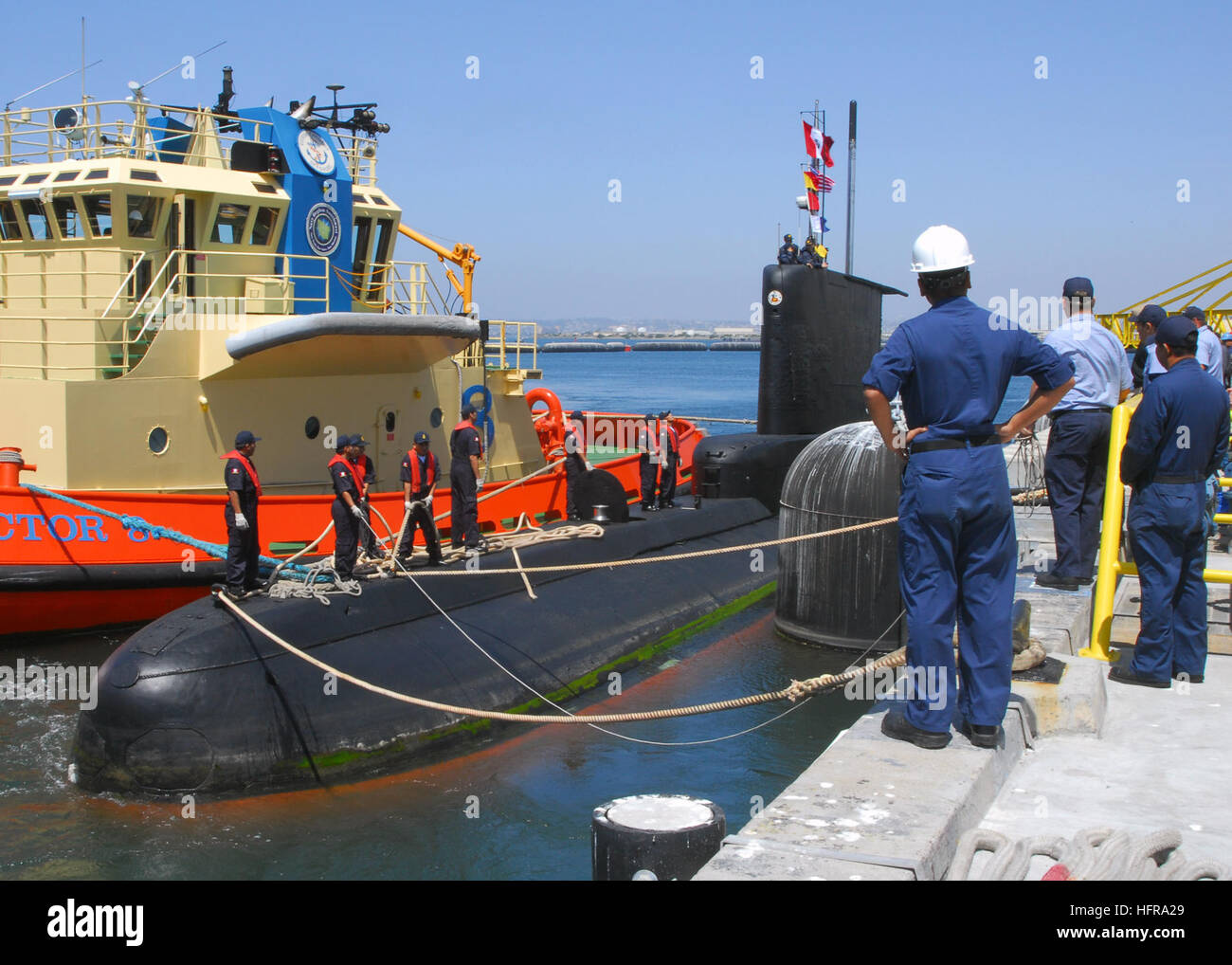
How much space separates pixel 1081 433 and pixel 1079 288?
0.98 m

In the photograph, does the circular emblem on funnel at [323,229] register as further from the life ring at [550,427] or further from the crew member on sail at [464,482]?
the crew member on sail at [464,482]

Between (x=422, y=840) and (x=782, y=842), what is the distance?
187 inches

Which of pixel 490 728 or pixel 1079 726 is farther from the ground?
pixel 1079 726

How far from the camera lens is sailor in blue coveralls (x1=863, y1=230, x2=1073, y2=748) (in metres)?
4.76

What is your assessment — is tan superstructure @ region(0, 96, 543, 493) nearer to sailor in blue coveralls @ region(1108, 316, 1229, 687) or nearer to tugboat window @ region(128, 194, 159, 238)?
tugboat window @ region(128, 194, 159, 238)

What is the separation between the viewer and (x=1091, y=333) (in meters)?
7.82

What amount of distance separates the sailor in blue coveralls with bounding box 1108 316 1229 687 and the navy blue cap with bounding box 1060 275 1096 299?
1494mm

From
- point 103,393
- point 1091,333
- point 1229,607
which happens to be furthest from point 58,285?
point 1229,607

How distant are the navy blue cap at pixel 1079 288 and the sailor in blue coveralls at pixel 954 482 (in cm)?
315

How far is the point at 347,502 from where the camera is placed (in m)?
11.1

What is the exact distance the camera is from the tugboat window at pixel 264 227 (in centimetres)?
1565

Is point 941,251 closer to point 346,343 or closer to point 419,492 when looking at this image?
point 419,492

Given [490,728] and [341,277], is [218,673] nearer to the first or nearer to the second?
[490,728]

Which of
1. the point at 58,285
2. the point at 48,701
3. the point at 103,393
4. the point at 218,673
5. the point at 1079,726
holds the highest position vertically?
the point at 58,285
